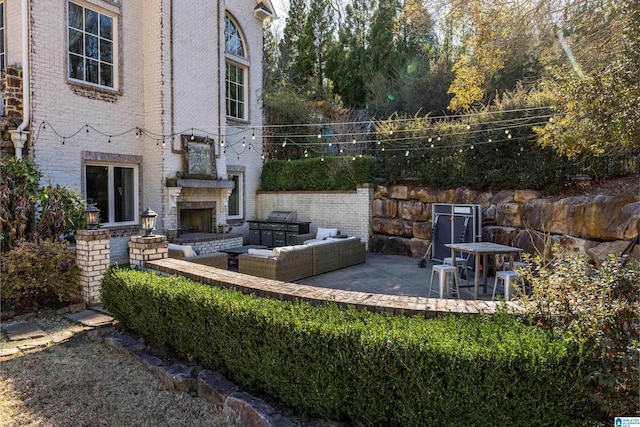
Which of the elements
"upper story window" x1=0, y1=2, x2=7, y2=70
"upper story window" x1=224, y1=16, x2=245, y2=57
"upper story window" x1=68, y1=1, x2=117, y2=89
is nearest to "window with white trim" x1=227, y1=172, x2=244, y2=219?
"upper story window" x1=224, y1=16, x2=245, y2=57

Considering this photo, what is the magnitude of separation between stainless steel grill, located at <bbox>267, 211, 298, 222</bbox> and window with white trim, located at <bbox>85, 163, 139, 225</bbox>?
399cm

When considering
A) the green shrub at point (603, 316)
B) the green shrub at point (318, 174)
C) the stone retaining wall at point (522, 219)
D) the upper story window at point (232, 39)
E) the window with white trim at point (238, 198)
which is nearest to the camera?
the green shrub at point (603, 316)

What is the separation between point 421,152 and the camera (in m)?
10.4

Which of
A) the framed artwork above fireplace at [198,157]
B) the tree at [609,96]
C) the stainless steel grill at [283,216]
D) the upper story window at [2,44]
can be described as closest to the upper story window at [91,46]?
the upper story window at [2,44]

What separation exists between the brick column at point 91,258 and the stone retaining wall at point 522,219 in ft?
19.0

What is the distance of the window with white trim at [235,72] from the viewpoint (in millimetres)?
12172

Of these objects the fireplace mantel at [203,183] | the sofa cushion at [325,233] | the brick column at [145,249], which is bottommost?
the sofa cushion at [325,233]

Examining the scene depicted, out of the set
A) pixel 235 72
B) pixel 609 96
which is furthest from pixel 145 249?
pixel 235 72

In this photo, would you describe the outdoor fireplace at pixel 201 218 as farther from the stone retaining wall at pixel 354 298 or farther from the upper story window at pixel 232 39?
the stone retaining wall at pixel 354 298

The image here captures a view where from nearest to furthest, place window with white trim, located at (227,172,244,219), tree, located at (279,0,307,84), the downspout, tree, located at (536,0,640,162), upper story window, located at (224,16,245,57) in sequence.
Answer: tree, located at (536,0,640,162)
the downspout
upper story window, located at (224,16,245,57)
window with white trim, located at (227,172,244,219)
tree, located at (279,0,307,84)

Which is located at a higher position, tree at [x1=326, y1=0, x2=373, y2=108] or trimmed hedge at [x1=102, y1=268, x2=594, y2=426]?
tree at [x1=326, y1=0, x2=373, y2=108]

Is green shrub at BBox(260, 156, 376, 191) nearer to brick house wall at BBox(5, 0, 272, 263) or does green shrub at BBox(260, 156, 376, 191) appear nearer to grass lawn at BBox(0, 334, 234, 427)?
brick house wall at BBox(5, 0, 272, 263)

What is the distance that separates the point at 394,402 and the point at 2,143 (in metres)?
8.47

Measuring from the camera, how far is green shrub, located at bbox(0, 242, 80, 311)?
17.1 ft
